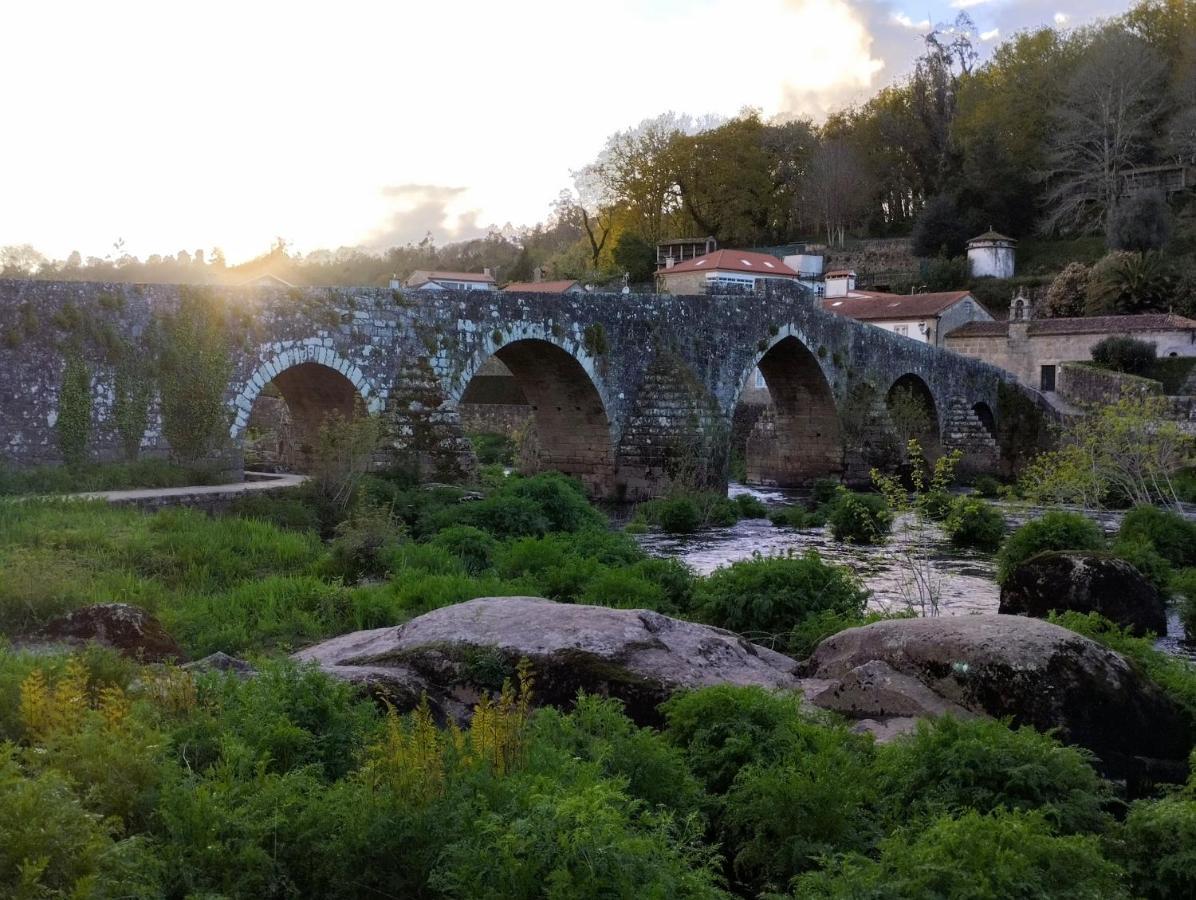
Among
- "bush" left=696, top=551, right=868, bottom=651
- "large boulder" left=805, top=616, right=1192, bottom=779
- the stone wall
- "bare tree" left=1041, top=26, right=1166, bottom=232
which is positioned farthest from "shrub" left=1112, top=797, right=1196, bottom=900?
"bare tree" left=1041, top=26, right=1166, bottom=232

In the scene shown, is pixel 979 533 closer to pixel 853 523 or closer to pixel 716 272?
pixel 853 523

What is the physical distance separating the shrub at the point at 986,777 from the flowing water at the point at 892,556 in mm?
6548

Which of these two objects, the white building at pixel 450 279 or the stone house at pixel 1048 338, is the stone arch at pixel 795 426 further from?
the white building at pixel 450 279

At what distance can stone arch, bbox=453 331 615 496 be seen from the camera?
24734mm

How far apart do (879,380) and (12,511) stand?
1055 inches

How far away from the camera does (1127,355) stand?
129 feet

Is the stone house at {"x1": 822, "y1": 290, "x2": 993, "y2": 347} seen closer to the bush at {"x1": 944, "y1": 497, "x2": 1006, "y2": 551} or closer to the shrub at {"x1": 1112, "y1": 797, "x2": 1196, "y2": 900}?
the bush at {"x1": 944, "y1": 497, "x2": 1006, "y2": 551}

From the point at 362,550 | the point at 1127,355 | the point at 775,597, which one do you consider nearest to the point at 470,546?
the point at 362,550

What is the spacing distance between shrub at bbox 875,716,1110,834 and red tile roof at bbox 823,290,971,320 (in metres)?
40.7

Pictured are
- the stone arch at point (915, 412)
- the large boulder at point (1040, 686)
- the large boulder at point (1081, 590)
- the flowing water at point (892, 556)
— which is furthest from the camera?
the stone arch at point (915, 412)

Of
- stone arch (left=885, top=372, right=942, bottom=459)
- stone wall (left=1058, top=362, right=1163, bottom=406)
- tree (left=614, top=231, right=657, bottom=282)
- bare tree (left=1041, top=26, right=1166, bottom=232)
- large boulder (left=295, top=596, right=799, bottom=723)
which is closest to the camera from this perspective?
large boulder (left=295, top=596, right=799, bottom=723)

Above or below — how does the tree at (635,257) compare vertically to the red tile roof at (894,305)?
above

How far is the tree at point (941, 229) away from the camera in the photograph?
5862cm

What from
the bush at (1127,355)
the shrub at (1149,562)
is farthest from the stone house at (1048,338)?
the shrub at (1149,562)
